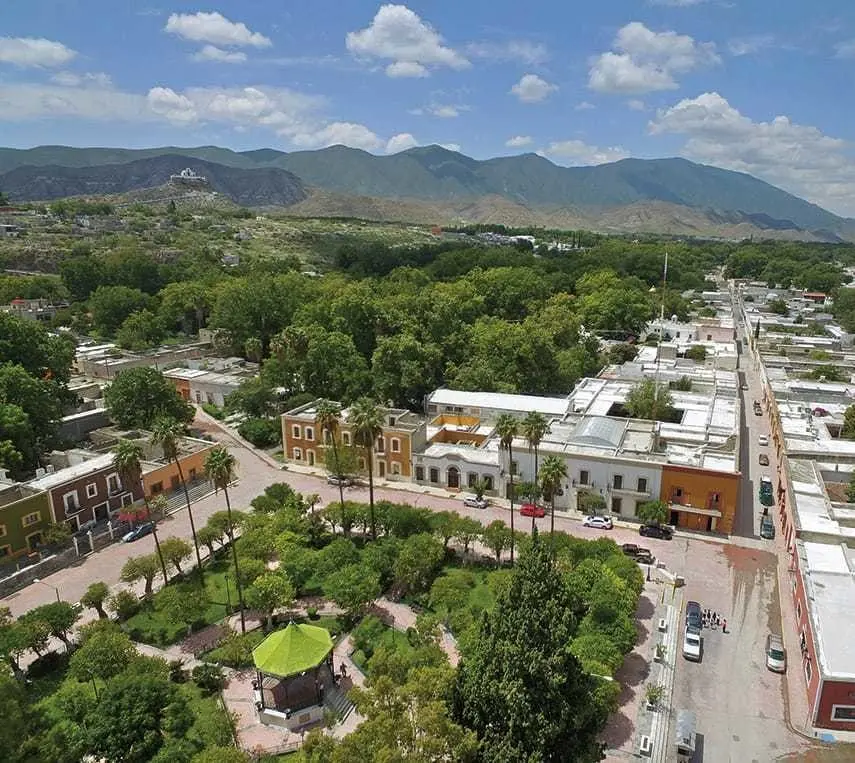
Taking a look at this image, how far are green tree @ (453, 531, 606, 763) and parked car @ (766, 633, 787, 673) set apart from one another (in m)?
13.1

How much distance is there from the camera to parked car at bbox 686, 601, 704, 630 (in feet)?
109

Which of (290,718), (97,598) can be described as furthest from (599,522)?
(97,598)

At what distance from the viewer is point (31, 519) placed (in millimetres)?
41938

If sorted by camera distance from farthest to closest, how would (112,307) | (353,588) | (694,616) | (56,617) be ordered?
(112,307) < (694,616) < (353,588) < (56,617)

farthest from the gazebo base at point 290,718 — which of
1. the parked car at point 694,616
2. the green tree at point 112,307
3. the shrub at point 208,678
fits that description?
the green tree at point 112,307

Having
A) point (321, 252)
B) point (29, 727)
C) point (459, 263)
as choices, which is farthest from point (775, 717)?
point (321, 252)

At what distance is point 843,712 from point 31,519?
47.6 metres

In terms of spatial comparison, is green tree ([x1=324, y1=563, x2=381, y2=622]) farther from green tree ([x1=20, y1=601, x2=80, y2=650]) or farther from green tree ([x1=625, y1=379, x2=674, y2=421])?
green tree ([x1=625, y1=379, x2=674, y2=421])

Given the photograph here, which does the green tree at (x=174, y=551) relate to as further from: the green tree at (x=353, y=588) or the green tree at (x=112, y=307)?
the green tree at (x=112, y=307)

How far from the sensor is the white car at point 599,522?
46.1 meters

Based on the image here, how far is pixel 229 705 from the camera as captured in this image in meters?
28.7

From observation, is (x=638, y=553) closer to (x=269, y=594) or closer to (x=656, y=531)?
(x=656, y=531)

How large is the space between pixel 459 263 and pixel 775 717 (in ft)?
400

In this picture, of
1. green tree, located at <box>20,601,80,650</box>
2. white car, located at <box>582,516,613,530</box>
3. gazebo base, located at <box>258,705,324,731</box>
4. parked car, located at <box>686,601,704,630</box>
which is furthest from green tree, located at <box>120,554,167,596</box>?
parked car, located at <box>686,601,704,630</box>
